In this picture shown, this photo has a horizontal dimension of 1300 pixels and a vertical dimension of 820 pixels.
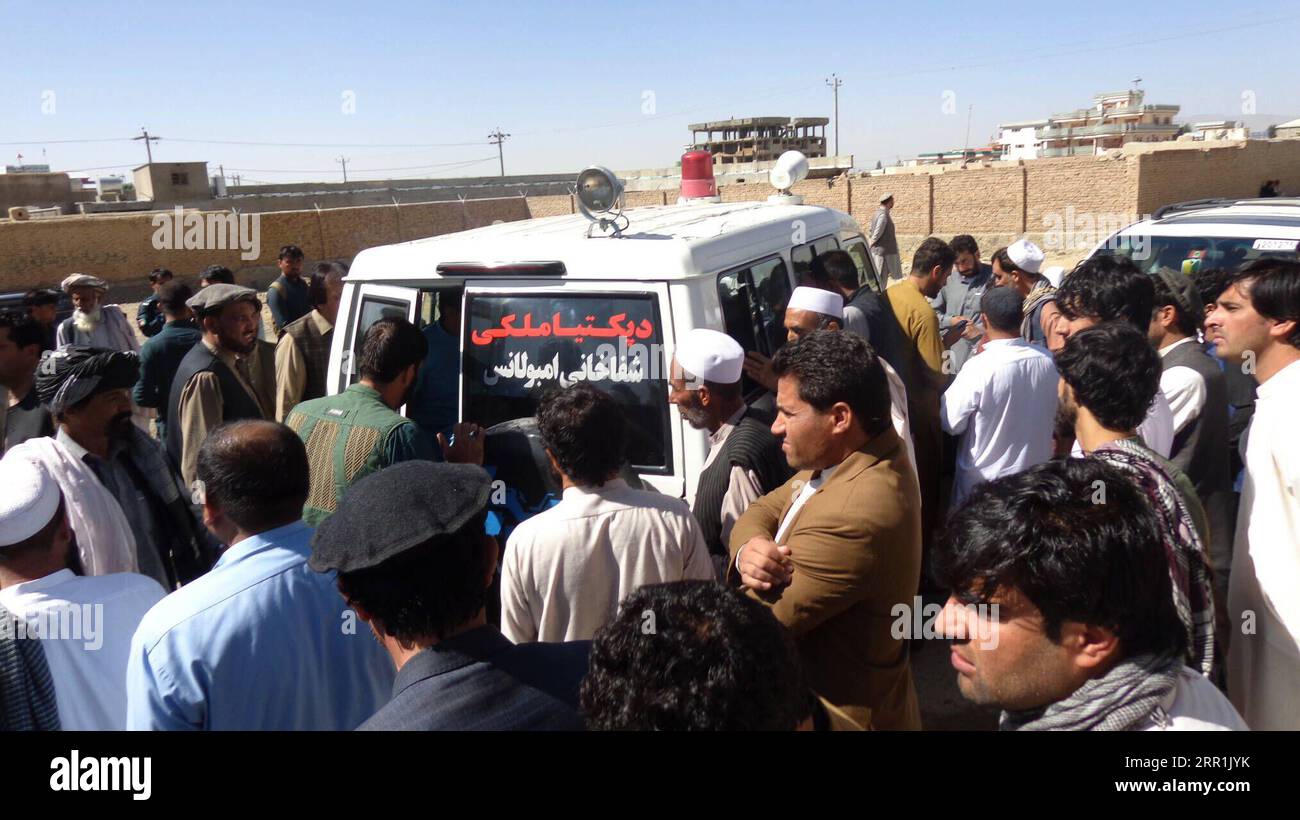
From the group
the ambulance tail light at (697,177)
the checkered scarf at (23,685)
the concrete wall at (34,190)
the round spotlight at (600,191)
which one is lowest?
the checkered scarf at (23,685)

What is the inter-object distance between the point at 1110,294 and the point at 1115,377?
4.69ft

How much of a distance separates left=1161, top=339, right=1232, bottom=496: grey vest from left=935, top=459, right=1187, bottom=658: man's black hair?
6.85 feet

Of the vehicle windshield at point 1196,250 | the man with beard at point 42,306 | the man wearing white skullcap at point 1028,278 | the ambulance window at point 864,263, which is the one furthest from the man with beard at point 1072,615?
the man with beard at point 42,306

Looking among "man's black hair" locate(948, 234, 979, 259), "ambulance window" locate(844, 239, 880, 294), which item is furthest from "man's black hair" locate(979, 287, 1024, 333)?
"man's black hair" locate(948, 234, 979, 259)

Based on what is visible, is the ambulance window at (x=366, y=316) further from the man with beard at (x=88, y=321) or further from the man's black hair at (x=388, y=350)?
the man with beard at (x=88, y=321)

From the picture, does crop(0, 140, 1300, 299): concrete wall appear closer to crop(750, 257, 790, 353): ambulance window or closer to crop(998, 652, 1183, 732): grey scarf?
crop(750, 257, 790, 353): ambulance window

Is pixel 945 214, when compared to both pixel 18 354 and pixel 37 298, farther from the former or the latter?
pixel 18 354

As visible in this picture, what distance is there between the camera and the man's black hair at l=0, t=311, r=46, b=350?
14.9 feet

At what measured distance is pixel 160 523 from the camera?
11.3 ft

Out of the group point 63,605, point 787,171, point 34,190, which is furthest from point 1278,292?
point 34,190

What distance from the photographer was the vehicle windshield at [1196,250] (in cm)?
627

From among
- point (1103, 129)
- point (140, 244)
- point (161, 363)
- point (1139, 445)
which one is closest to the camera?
point (1139, 445)

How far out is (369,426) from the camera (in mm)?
3209

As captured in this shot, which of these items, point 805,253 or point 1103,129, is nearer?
point 805,253
